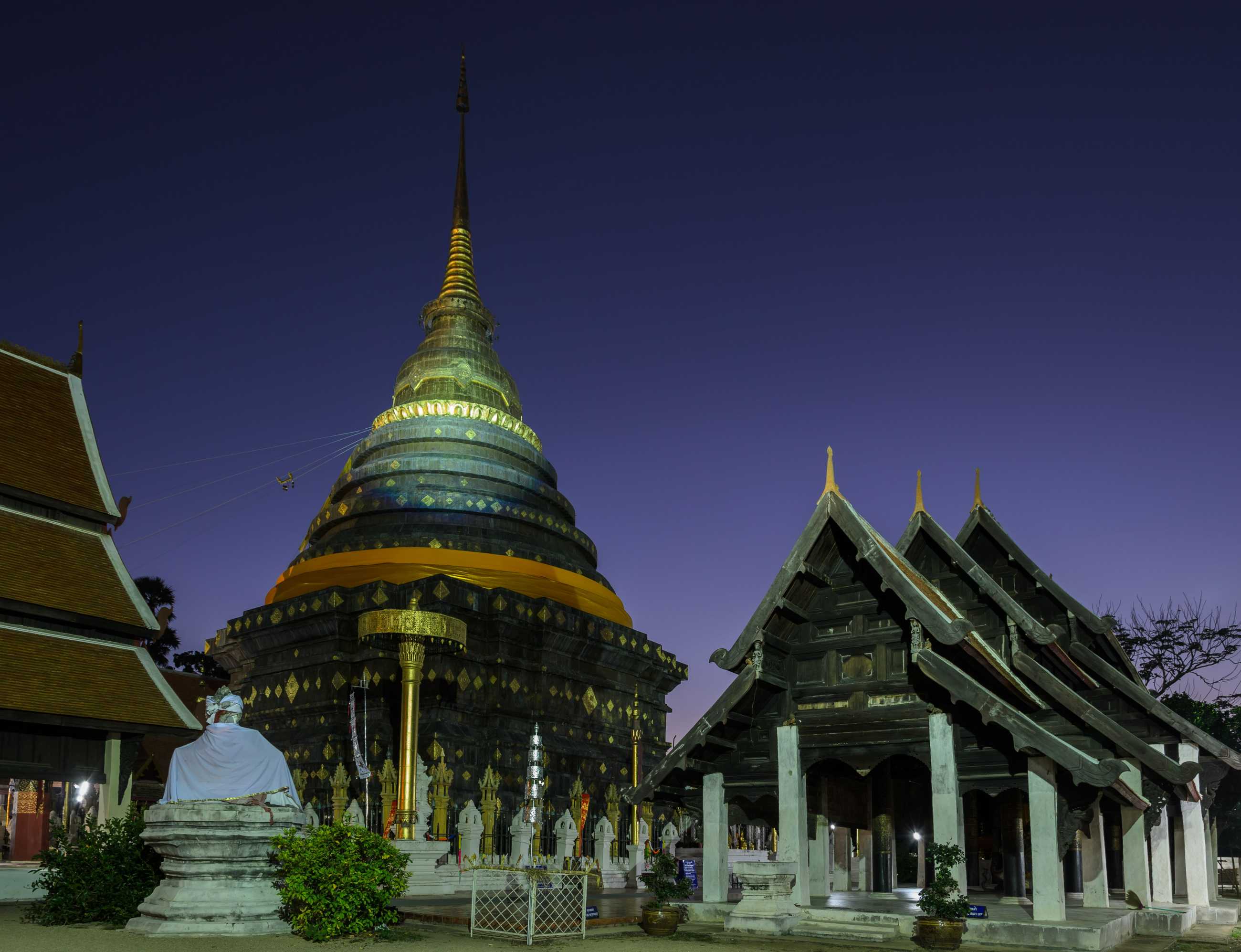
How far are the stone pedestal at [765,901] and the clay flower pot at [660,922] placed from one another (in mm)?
794

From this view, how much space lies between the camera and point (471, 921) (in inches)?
615

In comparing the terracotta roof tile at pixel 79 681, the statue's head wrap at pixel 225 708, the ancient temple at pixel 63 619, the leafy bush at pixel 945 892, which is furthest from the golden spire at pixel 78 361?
the leafy bush at pixel 945 892

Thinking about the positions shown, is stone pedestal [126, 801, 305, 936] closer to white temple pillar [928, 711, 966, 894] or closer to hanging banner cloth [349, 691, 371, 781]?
white temple pillar [928, 711, 966, 894]

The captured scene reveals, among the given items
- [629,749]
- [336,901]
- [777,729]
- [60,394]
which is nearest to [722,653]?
[777,729]

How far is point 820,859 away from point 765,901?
3.82 metres

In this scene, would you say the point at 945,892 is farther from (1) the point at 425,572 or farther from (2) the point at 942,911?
(1) the point at 425,572

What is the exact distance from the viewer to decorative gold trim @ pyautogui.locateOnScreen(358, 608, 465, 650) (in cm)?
2697

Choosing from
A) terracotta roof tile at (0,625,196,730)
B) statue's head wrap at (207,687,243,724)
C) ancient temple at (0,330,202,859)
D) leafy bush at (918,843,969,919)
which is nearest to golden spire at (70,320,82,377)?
ancient temple at (0,330,202,859)

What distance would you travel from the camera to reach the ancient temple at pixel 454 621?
32.1m

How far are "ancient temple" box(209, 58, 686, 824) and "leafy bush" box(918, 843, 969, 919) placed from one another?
14.8m

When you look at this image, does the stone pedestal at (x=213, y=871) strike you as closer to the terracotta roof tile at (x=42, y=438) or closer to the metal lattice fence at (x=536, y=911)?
the metal lattice fence at (x=536, y=911)

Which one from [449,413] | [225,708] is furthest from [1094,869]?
[449,413]

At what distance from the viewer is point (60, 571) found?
23.5 metres

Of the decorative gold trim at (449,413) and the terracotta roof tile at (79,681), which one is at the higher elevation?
the decorative gold trim at (449,413)
